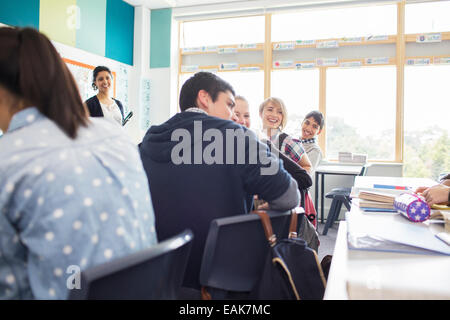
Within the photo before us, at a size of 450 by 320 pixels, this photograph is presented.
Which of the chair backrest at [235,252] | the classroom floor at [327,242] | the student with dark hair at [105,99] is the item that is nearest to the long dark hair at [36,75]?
the chair backrest at [235,252]

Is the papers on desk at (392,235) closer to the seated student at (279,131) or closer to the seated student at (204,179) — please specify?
the seated student at (204,179)

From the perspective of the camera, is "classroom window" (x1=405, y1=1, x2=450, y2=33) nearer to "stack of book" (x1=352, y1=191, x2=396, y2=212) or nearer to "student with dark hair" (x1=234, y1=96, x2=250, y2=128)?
"student with dark hair" (x1=234, y1=96, x2=250, y2=128)

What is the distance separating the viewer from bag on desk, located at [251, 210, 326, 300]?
884mm

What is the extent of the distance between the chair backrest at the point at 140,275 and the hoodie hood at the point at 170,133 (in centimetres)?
Answer: 45

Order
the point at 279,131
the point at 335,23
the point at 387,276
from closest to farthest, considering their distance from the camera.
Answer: the point at 387,276
the point at 279,131
the point at 335,23

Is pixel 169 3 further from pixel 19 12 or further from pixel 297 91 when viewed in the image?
pixel 297 91

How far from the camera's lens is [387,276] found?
720 mm

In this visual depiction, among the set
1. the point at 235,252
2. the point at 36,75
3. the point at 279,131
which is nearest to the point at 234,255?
the point at 235,252

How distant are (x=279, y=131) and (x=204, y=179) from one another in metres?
1.33

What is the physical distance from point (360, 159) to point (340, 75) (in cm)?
126

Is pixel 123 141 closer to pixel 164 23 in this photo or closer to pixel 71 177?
pixel 71 177

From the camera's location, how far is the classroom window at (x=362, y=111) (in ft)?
15.2

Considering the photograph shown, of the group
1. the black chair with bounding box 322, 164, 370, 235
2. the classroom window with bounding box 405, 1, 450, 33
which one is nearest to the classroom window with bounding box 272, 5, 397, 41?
the classroom window with bounding box 405, 1, 450, 33
